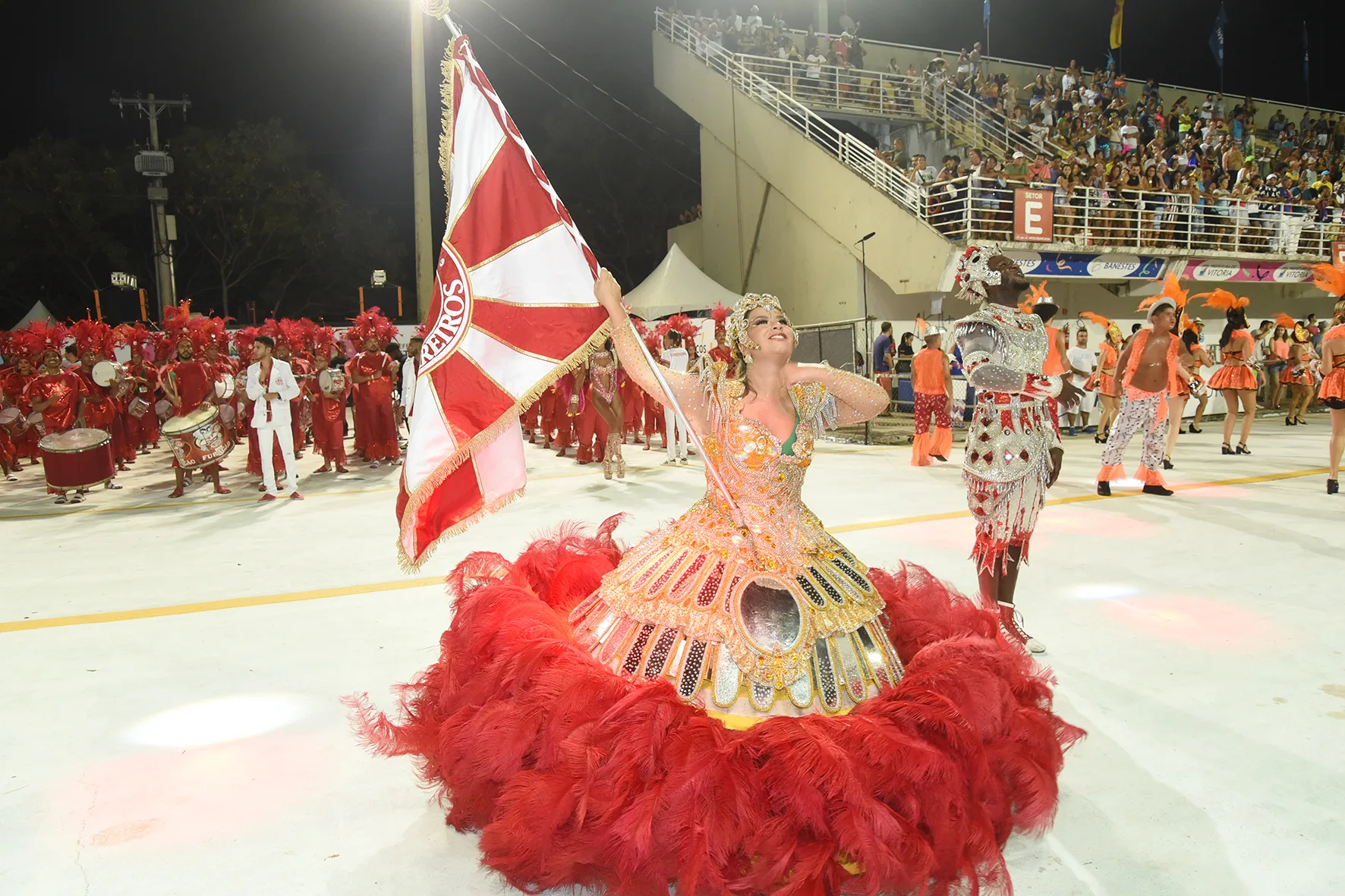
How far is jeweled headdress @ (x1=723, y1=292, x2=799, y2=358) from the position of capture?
291cm

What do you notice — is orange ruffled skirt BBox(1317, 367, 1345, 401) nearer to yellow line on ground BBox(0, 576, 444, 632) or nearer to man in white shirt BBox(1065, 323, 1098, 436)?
man in white shirt BBox(1065, 323, 1098, 436)

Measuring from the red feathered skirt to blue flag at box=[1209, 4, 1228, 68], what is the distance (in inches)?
1359

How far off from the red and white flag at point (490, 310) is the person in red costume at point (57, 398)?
29.5 ft

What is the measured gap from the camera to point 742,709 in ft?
8.62

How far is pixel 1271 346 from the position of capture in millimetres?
17922

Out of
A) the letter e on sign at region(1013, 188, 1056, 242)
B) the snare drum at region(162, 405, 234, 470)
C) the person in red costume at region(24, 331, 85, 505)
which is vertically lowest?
the snare drum at region(162, 405, 234, 470)

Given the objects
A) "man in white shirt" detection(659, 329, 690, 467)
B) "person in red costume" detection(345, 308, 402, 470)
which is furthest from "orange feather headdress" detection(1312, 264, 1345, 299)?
"person in red costume" detection(345, 308, 402, 470)

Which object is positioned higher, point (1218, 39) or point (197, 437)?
point (1218, 39)

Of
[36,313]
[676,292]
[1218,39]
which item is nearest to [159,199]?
[36,313]

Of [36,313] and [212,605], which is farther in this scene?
[36,313]

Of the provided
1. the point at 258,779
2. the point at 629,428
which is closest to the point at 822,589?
the point at 258,779

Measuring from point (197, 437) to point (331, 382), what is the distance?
263 centimetres

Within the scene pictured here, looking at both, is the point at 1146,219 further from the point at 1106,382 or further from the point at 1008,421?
the point at 1008,421

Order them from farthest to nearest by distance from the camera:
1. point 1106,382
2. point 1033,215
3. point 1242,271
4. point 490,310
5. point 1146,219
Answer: point 1242,271 → point 1146,219 → point 1033,215 → point 1106,382 → point 490,310
